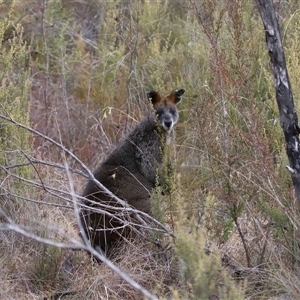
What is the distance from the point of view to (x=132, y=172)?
18.8 ft

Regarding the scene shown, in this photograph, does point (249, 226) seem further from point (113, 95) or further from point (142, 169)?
point (113, 95)

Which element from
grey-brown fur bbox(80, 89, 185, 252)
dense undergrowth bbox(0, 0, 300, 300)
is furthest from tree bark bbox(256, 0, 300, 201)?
grey-brown fur bbox(80, 89, 185, 252)

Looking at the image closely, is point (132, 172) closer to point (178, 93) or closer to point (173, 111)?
point (173, 111)

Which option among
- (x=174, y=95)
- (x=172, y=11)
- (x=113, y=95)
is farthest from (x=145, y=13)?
(x=174, y=95)

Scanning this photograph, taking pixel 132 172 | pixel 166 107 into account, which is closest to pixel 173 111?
pixel 166 107

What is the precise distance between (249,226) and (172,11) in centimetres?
584

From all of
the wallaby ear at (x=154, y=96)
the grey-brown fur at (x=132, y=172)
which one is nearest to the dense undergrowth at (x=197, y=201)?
the grey-brown fur at (x=132, y=172)

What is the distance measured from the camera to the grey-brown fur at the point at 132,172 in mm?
5172

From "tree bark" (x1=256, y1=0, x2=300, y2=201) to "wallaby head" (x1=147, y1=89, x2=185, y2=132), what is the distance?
1938 millimetres

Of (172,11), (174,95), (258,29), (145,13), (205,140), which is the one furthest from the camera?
(172,11)

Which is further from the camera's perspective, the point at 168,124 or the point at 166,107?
the point at 166,107

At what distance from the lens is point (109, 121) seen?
7.78 metres

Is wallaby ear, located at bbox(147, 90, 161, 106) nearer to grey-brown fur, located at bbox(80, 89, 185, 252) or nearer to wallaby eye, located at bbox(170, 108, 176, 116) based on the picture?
grey-brown fur, located at bbox(80, 89, 185, 252)

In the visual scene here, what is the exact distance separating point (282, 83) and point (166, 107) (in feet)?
6.95
